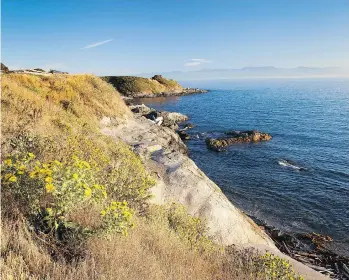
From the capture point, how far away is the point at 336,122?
57.6m

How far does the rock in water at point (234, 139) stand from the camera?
39425mm

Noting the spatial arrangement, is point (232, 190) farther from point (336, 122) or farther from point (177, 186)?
point (336, 122)

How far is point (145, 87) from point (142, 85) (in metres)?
1.46

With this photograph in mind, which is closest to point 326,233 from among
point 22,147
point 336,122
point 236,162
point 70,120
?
point 236,162

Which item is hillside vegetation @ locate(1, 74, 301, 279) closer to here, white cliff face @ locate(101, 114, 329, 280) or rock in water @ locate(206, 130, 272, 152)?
white cliff face @ locate(101, 114, 329, 280)

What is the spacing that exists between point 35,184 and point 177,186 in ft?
29.1

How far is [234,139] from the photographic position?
42.1 meters

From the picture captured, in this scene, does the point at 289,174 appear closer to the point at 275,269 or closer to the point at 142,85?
the point at 275,269

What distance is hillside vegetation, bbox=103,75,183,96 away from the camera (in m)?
112

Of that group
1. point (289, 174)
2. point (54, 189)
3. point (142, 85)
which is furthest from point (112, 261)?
point (142, 85)

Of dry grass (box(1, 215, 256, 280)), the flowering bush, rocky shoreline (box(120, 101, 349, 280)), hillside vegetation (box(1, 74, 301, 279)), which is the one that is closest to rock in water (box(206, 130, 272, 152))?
rocky shoreline (box(120, 101, 349, 280))

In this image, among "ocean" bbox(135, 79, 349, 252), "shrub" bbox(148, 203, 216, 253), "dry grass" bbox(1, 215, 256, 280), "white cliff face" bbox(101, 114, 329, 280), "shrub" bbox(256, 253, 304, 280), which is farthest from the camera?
"ocean" bbox(135, 79, 349, 252)

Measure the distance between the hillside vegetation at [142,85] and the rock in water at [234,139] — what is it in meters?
70.3

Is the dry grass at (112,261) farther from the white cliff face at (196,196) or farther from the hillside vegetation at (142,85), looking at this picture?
the hillside vegetation at (142,85)
